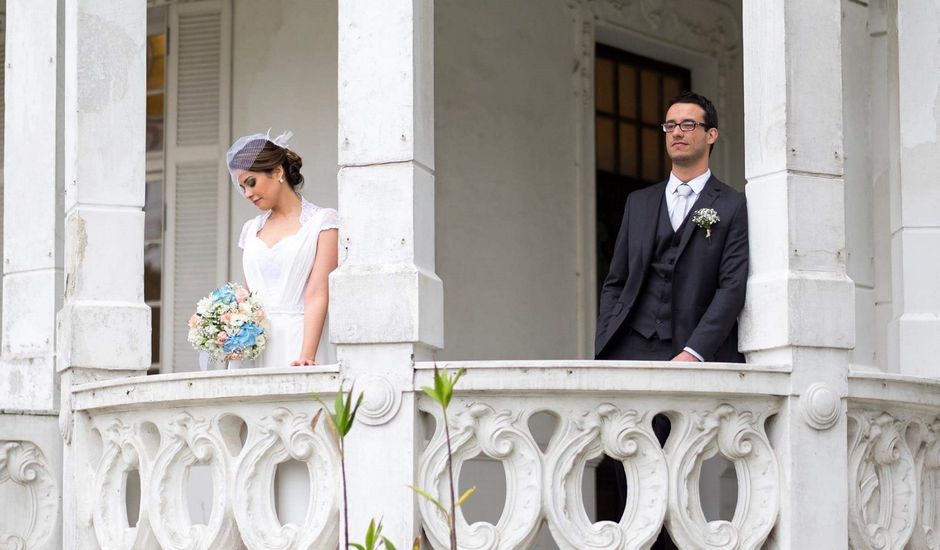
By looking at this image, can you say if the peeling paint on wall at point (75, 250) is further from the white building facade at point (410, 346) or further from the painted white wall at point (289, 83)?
the painted white wall at point (289, 83)

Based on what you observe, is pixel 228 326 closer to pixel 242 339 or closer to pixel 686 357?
pixel 242 339

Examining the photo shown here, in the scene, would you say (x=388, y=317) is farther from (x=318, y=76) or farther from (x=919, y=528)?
(x=318, y=76)

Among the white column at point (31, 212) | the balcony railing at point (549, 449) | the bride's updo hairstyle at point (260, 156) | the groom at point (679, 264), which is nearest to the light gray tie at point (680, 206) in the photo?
the groom at point (679, 264)

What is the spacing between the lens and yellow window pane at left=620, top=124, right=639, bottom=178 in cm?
1181

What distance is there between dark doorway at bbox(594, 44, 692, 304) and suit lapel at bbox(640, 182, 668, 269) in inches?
168

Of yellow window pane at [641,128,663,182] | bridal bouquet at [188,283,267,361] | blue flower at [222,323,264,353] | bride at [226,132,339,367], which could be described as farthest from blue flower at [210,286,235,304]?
yellow window pane at [641,128,663,182]

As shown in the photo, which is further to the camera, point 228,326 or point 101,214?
point 101,214

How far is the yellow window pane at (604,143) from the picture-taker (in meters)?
11.6

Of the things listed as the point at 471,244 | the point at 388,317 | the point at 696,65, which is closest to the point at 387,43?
the point at 388,317

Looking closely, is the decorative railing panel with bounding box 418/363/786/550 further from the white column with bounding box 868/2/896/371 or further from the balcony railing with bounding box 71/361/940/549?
the white column with bounding box 868/2/896/371

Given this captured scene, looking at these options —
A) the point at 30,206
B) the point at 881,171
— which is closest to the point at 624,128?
the point at 881,171

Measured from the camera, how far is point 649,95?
1199cm

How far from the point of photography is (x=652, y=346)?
702 cm

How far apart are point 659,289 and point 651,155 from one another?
5.14 metres
